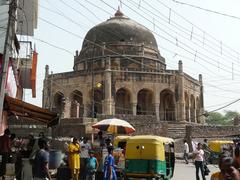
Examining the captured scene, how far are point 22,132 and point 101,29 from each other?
18384 millimetres

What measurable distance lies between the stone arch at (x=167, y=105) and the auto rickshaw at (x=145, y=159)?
2665 centimetres

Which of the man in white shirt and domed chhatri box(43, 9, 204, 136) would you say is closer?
the man in white shirt

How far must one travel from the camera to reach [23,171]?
9.17 m

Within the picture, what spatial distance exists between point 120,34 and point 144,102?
25.1 ft

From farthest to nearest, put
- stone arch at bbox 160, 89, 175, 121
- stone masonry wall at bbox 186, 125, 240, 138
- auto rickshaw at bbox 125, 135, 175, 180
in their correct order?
stone arch at bbox 160, 89, 175, 121
stone masonry wall at bbox 186, 125, 240, 138
auto rickshaw at bbox 125, 135, 175, 180

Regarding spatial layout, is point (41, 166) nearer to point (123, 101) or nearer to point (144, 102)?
point (123, 101)

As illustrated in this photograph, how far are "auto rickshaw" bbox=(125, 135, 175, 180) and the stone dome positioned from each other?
29462 mm

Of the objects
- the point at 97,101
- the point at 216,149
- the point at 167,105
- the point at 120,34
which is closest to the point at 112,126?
the point at 216,149

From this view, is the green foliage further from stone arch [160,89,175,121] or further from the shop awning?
the shop awning

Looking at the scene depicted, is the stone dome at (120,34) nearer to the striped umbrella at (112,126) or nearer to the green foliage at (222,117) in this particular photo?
the striped umbrella at (112,126)

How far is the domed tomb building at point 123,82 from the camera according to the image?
115 feet

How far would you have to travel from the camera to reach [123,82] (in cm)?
3484

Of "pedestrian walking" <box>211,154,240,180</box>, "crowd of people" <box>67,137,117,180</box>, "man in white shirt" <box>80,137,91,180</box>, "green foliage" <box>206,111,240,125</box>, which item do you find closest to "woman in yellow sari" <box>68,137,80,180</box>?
"crowd of people" <box>67,137,117,180</box>

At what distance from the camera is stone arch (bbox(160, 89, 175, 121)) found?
37344 mm
